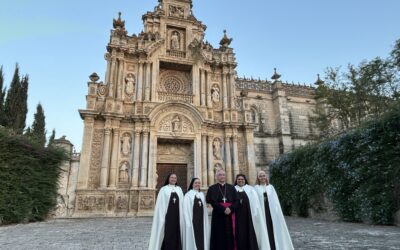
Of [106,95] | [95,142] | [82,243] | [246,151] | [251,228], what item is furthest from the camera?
[246,151]

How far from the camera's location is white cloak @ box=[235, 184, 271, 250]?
4.49 metres

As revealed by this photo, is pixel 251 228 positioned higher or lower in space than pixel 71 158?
lower

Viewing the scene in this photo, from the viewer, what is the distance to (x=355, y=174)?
8.92 m

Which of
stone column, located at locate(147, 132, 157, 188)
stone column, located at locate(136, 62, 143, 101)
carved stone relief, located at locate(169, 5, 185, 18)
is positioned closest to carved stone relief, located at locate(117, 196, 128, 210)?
stone column, located at locate(147, 132, 157, 188)

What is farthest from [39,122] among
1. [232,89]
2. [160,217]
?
[160,217]

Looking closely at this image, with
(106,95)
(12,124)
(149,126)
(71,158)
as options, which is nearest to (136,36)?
(106,95)

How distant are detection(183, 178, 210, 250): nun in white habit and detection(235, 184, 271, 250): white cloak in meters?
0.74

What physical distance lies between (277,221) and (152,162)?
1058cm

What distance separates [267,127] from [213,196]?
66.0ft

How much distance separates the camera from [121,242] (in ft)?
19.7

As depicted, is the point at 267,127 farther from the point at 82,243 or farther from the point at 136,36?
the point at 82,243

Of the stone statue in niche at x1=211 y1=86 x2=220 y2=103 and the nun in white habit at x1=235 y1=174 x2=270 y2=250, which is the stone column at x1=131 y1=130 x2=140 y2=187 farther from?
the nun in white habit at x1=235 y1=174 x2=270 y2=250

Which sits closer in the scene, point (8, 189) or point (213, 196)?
point (213, 196)

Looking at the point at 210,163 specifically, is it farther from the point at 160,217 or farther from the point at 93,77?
the point at 160,217
